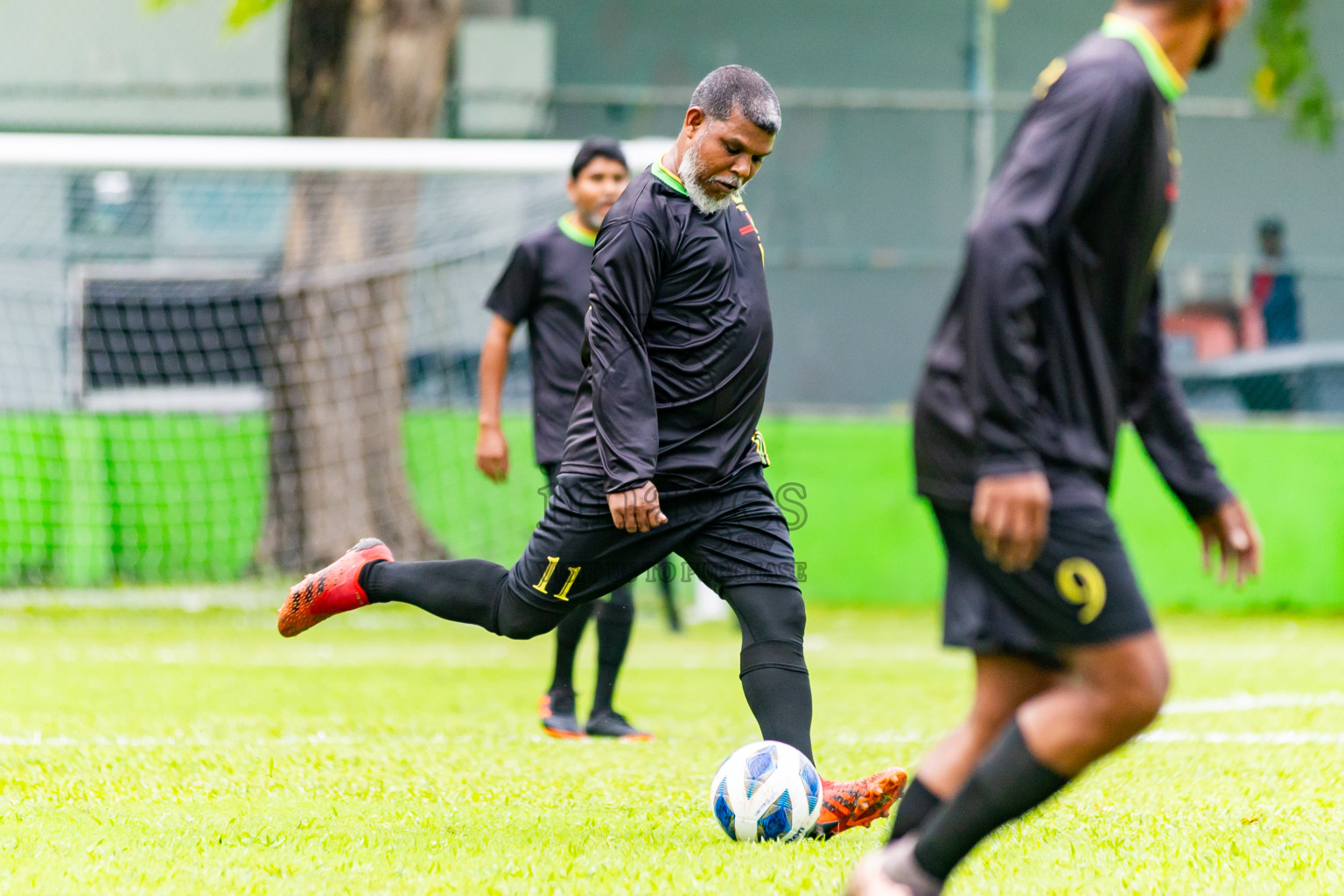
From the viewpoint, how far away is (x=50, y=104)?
14.6 metres

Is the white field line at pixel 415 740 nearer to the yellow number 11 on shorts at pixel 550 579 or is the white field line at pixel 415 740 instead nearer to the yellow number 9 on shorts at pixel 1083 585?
the yellow number 11 on shorts at pixel 550 579

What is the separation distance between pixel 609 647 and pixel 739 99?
248 centimetres

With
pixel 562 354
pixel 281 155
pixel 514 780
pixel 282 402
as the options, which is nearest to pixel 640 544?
pixel 514 780

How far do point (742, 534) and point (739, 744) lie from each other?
1.68 m

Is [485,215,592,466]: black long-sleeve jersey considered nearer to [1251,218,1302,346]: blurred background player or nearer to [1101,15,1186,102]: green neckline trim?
[1101,15,1186,102]: green neckline trim

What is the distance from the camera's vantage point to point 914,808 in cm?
310

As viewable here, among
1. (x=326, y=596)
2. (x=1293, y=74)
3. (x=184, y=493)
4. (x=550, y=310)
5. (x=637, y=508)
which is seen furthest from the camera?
(x=1293, y=74)

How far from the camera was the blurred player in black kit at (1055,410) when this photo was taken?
Answer: 2.61 meters

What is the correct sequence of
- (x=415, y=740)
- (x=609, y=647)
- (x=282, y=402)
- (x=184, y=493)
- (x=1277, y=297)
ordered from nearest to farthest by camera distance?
(x=415, y=740) < (x=609, y=647) < (x=282, y=402) < (x=184, y=493) < (x=1277, y=297)

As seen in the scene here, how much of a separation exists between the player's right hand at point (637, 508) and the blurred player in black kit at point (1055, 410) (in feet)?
3.88

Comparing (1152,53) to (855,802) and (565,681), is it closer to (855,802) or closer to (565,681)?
(855,802)

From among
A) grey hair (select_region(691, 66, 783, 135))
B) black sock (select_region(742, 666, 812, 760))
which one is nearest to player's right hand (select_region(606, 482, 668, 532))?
black sock (select_region(742, 666, 812, 760))

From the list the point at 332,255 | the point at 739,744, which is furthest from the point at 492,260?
the point at 739,744

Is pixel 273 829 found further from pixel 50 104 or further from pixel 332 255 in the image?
pixel 50 104
